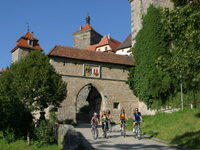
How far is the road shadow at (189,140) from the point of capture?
11.2 meters

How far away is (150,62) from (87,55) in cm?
625

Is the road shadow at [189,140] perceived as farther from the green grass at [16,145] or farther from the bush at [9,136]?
the bush at [9,136]

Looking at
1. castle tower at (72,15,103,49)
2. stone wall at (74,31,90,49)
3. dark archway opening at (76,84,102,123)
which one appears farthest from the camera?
stone wall at (74,31,90,49)

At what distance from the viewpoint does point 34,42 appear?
52.7m

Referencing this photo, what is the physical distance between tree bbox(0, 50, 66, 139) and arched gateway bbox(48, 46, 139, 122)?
2.37m

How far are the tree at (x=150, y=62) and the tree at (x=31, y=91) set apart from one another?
7.95 m

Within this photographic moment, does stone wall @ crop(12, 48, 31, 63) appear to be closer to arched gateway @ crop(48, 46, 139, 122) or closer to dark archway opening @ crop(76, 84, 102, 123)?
dark archway opening @ crop(76, 84, 102, 123)

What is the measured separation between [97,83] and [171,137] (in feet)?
43.0

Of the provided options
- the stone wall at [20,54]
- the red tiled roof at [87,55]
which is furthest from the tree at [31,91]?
the stone wall at [20,54]

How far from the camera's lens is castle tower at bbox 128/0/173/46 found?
2643cm

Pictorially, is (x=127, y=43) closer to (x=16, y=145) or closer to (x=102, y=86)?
(x=102, y=86)

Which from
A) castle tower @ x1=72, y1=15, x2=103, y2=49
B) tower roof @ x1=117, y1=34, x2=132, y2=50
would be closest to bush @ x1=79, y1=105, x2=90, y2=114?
tower roof @ x1=117, y1=34, x2=132, y2=50

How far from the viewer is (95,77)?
83.8 ft

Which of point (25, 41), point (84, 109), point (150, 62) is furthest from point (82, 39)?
point (150, 62)
